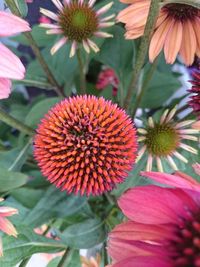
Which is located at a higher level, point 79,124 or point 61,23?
point 61,23

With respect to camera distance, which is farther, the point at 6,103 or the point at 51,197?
the point at 6,103

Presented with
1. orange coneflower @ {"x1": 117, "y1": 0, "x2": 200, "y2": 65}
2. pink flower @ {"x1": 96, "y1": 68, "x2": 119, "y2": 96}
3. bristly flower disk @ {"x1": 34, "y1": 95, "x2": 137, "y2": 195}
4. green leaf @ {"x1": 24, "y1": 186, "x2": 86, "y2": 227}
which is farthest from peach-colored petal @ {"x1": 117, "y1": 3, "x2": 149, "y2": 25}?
pink flower @ {"x1": 96, "y1": 68, "x2": 119, "y2": 96}

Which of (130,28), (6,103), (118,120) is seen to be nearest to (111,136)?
(118,120)

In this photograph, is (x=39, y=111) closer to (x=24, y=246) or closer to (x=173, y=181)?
(x=24, y=246)

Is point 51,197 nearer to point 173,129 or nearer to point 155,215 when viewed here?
point 173,129

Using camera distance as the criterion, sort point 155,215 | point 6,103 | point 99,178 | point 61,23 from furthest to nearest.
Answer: point 6,103 → point 61,23 → point 99,178 → point 155,215

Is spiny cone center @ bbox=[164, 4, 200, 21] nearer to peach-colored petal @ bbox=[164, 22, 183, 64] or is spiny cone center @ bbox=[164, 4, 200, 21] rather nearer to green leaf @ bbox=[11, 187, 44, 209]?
peach-colored petal @ bbox=[164, 22, 183, 64]

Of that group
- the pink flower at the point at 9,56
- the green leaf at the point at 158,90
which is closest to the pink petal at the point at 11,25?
the pink flower at the point at 9,56

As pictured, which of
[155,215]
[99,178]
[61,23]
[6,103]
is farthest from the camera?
[6,103]
